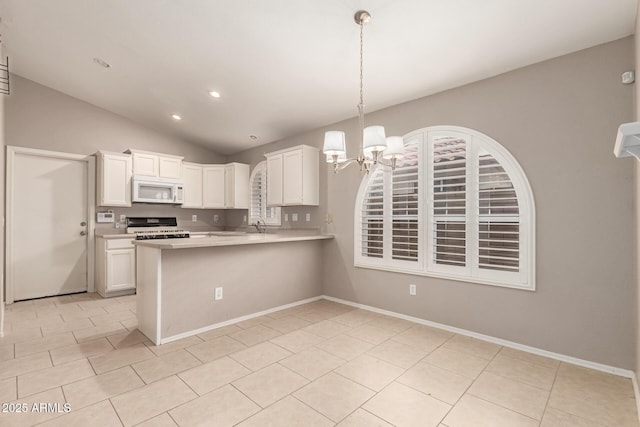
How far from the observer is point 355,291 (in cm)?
414

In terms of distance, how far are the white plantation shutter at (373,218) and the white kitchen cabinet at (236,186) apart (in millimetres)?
2785

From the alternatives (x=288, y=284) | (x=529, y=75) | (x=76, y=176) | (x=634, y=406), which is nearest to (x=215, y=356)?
(x=288, y=284)

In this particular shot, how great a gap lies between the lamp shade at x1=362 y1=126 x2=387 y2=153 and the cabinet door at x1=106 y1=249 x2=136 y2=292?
425 cm

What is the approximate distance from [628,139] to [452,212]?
2.18 m

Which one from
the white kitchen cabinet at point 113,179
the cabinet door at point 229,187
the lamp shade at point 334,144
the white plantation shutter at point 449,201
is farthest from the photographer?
the cabinet door at point 229,187

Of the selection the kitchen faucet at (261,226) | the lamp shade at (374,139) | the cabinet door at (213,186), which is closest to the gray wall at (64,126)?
the cabinet door at (213,186)

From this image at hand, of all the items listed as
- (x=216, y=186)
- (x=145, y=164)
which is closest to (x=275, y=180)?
(x=216, y=186)

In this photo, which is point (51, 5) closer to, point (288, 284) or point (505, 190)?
point (288, 284)

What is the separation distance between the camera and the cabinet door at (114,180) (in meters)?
4.73

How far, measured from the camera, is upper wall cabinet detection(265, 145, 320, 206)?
448cm

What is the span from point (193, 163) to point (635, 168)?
6010mm

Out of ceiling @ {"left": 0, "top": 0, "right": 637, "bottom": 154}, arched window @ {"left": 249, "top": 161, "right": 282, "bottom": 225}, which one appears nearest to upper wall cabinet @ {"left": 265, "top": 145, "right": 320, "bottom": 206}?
ceiling @ {"left": 0, "top": 0, "right": 637, "bottom": 154}

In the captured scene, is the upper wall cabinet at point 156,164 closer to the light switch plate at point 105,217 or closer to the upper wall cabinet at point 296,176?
the light switch plate at point 105,217

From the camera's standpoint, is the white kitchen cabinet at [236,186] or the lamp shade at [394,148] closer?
the lamp shade at [394,148]
